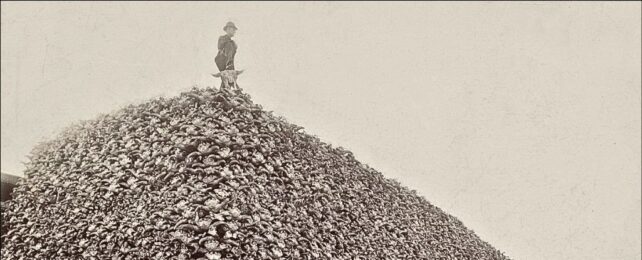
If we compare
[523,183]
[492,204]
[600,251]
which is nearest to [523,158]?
[523,183]

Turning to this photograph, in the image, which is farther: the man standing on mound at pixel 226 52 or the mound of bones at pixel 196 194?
the man standing on mound at pixel 226 52

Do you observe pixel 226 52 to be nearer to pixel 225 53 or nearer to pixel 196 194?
pixel 225 53

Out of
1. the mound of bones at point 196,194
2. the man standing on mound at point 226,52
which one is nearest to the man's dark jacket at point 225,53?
the man standing on mound at point 226,52

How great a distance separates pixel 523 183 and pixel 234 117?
2268 inches

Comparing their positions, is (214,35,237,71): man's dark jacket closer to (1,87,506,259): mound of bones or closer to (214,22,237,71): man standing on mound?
(214,22,237,71): man standing on mound

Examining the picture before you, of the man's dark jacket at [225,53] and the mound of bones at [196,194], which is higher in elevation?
the man's dark jacket at [225,53]

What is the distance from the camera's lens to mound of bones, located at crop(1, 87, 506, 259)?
6.88 meters

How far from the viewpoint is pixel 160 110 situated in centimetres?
861

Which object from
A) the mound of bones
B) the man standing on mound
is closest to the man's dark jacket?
the man standing on mound

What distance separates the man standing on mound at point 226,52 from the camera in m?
9.70

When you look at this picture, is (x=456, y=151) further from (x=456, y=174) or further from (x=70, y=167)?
(x=70, y=167)

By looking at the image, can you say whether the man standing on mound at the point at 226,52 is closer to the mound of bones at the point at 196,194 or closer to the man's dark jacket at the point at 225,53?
the man's dark jacket at the point at 225,53

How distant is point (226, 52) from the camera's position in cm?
974

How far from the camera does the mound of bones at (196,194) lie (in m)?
6.88
